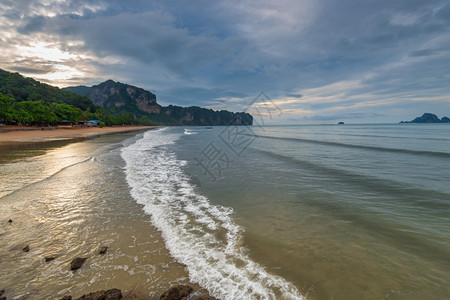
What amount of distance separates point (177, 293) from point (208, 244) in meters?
1.80

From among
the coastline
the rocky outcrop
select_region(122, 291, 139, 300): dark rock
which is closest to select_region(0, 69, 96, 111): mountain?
the coastline

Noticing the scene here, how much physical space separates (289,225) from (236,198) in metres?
2.91

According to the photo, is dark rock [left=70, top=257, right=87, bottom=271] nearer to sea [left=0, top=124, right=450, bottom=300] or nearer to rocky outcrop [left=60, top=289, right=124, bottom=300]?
sea [left=0, top=124, right=450, bottom=300]

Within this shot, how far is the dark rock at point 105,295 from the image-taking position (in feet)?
10.7

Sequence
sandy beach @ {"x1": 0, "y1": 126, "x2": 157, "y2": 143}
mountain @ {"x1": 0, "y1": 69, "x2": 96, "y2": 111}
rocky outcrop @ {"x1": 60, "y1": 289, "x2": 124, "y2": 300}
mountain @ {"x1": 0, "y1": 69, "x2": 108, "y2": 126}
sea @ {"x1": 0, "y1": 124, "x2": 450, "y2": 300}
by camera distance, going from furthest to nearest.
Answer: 1. mountain @ {"x1": 0, "y1": 69, "x2": 96, "y2": 111}
2. mountain @ {"x1": 0, "y1": 69, "x2": 108, "y2": 126}
3. sandy beach @ {"x1": 0, "y1": 126, "x2": 157, "y2": 143}
4. sea @ {"x1": 0, "y1": 124, "x2": 450, "y2": 300}
5. rocky outcrop @ {"x1": 60, "y1": 289, "x2": 124, "y2": 300}

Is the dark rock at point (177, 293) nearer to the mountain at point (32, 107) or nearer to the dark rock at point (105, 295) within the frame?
the dark rock at point (105, 295)

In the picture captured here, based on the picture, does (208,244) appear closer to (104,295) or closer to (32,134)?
(104,295)

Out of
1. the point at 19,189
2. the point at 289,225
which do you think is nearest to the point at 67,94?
the point at 19,189

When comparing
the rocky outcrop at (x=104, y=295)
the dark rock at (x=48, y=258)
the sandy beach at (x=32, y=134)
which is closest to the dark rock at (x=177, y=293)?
the rocky outcrop at (x=104, y=295)

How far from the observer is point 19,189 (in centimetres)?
908

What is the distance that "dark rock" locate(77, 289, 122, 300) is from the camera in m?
3.28

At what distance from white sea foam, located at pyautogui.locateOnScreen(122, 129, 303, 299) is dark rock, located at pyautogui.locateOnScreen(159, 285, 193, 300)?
0.37 meters

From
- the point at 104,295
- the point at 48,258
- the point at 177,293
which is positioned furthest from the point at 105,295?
the point at 48,258

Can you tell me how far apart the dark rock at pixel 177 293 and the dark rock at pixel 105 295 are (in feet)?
2.48
